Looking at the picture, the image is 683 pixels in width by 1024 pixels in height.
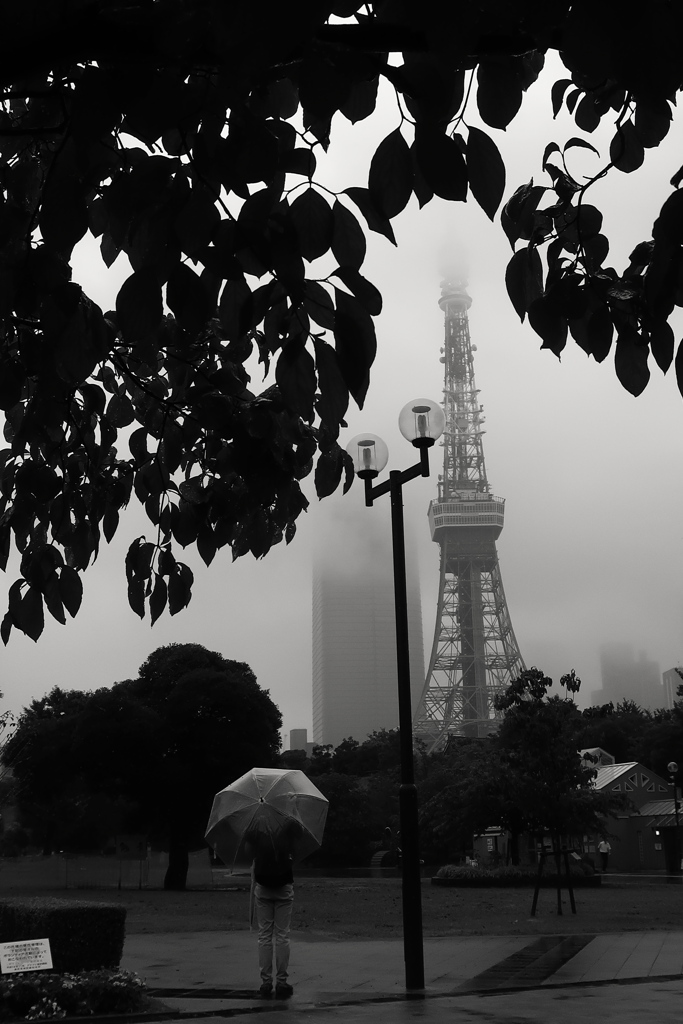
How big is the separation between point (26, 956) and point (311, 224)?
26.1ft

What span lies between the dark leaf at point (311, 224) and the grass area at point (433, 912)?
1491 centimetres

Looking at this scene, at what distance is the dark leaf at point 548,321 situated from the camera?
270 centimetres

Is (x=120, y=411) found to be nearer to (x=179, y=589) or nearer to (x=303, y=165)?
(x=179, y=589)

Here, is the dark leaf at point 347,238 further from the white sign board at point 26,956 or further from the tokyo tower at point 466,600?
the tokyo tower at point 466,600

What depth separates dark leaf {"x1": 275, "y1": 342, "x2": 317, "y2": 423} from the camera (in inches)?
97.3

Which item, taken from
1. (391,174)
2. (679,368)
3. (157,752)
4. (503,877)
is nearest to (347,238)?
(391,174)

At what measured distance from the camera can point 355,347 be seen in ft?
7.48

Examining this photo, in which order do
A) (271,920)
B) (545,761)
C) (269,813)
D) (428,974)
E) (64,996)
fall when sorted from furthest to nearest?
(545,761)
(428,974)
(269,813)
(271,920)
(64,996)

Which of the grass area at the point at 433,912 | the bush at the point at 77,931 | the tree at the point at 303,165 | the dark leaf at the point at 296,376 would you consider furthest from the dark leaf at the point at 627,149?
the grass area at the point at 433,912

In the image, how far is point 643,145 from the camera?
2889mm

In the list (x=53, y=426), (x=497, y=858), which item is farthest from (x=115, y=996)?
(x=497, y=858)

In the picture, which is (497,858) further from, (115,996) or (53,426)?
(53,426)

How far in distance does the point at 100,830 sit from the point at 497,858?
17.2m

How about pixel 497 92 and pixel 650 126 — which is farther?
pixel 650 126
